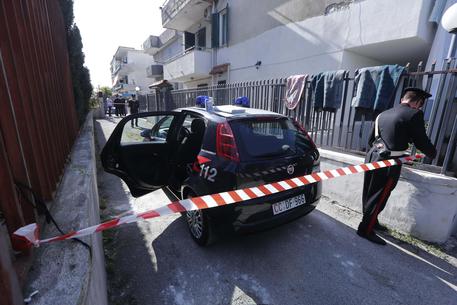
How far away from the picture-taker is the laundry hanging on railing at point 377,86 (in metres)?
3.62

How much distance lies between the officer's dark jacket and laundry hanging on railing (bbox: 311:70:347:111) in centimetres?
143

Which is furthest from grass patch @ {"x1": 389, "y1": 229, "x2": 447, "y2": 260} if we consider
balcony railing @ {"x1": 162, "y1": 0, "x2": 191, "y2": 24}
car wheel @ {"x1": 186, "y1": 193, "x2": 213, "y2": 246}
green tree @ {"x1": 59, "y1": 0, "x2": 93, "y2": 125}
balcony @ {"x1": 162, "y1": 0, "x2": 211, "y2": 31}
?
balcony railing @ {"x1": 162, "y1": 0, "x2": 191, "y2": 24}

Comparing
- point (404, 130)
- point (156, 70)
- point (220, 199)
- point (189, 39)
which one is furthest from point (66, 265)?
point (156, 70)

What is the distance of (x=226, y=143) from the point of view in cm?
255

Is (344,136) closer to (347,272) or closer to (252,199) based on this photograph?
(347,272)

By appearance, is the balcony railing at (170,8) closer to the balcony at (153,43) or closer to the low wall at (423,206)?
the balcony at (153,43)

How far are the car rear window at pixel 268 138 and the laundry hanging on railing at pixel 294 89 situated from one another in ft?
6.87

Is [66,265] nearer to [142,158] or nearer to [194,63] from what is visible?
[142,158]

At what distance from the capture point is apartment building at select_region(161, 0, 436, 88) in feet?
20.5

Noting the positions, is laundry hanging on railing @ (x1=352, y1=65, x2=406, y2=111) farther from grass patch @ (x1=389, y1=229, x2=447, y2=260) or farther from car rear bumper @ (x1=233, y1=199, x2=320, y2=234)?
car rear bumper @ (x1=233, y1=199, x2=320, y2=234)

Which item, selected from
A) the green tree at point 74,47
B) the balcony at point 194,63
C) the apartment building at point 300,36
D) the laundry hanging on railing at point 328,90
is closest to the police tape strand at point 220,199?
the laundry hanging on railing at point 328,90

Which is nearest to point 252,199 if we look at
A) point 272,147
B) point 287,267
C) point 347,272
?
point 272,147

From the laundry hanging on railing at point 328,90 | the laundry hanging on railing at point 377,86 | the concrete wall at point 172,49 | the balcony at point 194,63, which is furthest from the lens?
the concrete wall at point 172,49

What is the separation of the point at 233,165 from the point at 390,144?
2.05 meters
